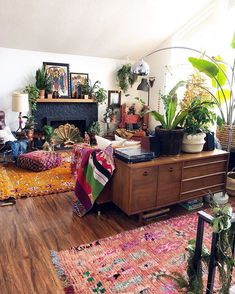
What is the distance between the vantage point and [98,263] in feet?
6.93

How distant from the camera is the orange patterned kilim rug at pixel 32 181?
11.3 ft

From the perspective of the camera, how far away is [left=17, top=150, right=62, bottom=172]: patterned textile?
4258mm

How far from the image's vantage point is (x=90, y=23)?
5.21 m

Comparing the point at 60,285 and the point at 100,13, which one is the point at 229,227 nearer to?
the point at 60,285

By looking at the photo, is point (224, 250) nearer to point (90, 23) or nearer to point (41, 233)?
point (41, 233)

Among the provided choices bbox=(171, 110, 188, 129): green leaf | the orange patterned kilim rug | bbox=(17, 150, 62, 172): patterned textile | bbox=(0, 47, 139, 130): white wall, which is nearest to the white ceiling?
bbox=(0, 47, 139, 130): white wall

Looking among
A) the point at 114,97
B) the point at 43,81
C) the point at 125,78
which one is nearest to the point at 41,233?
the point at 43,81

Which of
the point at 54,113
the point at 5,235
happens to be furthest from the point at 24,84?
the point at 5,235

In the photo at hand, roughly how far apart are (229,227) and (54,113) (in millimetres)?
5453

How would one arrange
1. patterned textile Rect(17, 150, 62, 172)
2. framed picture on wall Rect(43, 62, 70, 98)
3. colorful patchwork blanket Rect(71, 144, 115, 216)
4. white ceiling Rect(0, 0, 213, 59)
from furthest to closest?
1. framed picture on wall Rect(43, 62, 70, 98)
2. white ceiling Rect(0, 0, 213, 59)
3. patterned textile Rect(17, 150, 62, 172)
4. colorful patchwork blanket Rect(71, 144, 115, 216)

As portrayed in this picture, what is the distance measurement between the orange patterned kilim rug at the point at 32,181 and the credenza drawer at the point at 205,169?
162 cm

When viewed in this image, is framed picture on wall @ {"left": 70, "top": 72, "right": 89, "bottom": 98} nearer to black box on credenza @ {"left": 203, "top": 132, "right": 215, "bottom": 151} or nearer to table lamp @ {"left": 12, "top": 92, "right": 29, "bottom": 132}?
table lamp @ {"left": 12, "top": 92, "right": 29, "bottom": 132}

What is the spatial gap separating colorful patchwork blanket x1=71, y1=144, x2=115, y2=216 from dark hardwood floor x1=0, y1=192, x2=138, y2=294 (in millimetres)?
163

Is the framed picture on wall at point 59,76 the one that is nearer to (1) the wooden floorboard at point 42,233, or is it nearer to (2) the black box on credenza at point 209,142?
(1) the wooden floorboard at point 42,233
